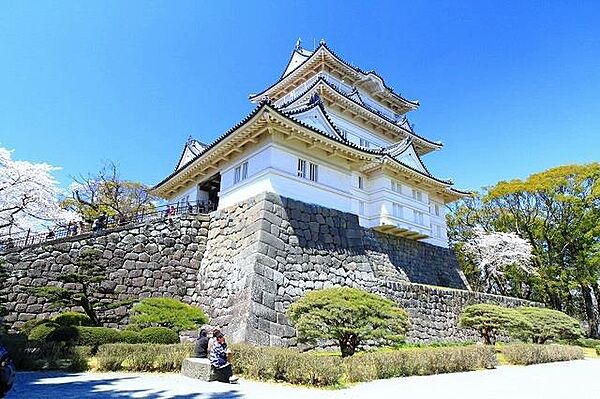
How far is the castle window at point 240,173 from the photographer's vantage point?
1680 cm

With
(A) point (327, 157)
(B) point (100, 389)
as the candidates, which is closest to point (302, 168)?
(A) point (327, 157)

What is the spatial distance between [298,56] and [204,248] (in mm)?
18548

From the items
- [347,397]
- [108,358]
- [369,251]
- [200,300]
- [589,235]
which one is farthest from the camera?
[589,235]

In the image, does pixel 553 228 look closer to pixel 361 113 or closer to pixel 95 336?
pixel 361 113

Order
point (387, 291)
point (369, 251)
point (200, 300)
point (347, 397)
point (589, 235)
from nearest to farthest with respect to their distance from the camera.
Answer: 1. point (347, 397)
2. point (200, 300)
3. point (387, 291)
4. point (369, 251)
5. point (589, 235)

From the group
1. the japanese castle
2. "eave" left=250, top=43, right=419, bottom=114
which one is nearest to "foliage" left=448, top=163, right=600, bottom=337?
the japanese castle

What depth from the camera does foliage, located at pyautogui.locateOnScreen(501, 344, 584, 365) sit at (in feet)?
40.9

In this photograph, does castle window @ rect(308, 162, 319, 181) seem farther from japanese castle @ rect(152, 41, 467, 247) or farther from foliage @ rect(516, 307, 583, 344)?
foliage @ rect(516, 307, 583, 344)

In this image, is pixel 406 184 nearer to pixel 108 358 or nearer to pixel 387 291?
pixel 387 291

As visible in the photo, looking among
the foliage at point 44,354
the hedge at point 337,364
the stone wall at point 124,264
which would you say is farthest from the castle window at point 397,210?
the foliage at point 44,354

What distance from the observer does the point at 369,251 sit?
19734 mm

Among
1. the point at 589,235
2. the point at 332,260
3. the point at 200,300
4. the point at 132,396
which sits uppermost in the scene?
the point at 589,235

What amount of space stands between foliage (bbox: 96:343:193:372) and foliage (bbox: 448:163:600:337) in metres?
29.0

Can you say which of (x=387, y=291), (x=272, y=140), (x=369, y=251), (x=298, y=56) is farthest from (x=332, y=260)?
(x=298, y=56)
